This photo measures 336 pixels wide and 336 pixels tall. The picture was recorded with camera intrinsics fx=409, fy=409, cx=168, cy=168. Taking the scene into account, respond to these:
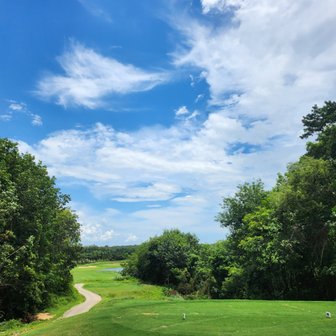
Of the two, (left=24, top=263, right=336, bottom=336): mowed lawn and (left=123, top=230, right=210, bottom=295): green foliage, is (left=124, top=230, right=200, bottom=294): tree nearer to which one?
(left=123, top=230, right=210, bottom=295): green foliage

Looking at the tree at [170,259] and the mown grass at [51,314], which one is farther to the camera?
the tree at [170,259]

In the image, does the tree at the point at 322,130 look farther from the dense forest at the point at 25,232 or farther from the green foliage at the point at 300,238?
the dense forest at the point at 25,232

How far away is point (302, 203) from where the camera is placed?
32.6 m

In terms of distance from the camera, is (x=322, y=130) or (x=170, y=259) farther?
(x=170, y=259)

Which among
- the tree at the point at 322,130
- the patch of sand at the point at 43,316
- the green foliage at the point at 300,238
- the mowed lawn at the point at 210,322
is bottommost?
the patch of sand at the point at 43,316

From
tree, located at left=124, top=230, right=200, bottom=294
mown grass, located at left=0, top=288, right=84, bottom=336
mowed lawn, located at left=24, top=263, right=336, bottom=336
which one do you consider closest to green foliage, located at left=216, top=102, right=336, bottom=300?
mowed lawn, located at left=24, top=263, right=336, bottom=336

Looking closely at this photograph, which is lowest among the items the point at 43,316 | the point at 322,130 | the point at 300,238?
the point at 43,316

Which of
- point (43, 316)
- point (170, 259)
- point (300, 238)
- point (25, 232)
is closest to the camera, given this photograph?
point (300, 238)

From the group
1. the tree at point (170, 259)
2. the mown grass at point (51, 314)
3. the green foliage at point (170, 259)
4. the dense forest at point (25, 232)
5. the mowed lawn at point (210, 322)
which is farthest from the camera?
the tree at point (170, 259)

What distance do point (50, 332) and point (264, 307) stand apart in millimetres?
12049

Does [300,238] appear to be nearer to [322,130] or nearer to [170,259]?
[322,130]

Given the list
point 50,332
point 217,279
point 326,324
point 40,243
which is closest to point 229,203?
point 217,279

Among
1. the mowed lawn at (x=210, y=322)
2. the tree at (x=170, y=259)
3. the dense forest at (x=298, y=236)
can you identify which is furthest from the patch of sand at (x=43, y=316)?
the tree at (x=170, y=259)

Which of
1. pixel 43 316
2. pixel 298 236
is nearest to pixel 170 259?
pixel 43 316
